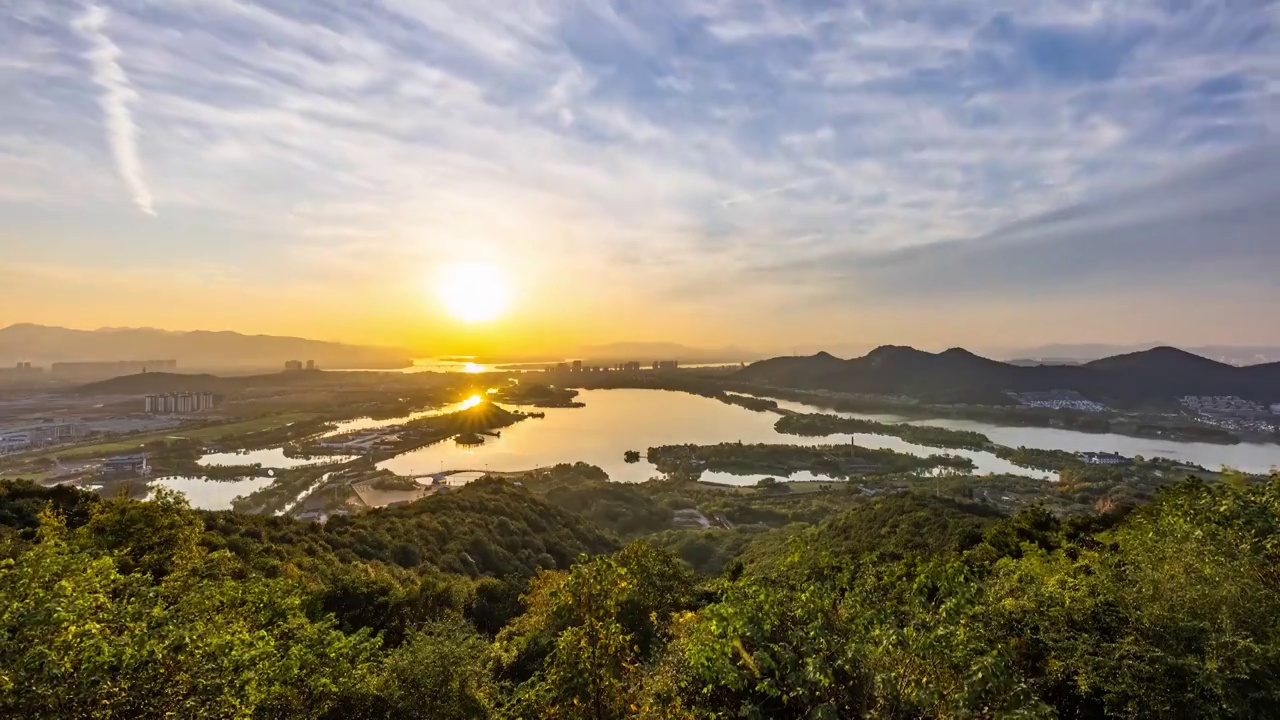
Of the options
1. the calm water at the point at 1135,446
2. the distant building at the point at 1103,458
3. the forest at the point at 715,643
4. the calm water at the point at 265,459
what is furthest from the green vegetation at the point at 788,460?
the forest at the point at 715,643

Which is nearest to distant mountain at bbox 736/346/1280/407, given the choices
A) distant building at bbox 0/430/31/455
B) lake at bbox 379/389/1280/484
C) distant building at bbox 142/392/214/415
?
lake at bbox 379/389/1280/484

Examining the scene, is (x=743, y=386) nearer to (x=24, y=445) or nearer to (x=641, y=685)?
(x=24, y=445)

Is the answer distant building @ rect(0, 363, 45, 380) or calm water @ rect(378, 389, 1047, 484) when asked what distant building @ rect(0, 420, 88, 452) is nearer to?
calm water @ rect(378, 389, 1047, 484)

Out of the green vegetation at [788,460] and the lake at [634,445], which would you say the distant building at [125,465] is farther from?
the green vegetation at [788,460]

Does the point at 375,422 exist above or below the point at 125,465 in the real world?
below

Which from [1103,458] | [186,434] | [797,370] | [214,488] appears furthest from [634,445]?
[797,370]

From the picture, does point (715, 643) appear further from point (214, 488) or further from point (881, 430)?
point (881, 430)

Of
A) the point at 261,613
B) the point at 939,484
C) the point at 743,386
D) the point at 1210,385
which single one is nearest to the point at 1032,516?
the point at 261,613
